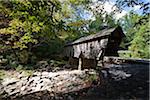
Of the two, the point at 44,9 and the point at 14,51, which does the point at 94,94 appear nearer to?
the point at 44,9

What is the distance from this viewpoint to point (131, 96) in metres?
6.15

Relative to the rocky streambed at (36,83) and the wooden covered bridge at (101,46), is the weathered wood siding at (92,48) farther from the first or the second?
the rocky streambed at (36,83)

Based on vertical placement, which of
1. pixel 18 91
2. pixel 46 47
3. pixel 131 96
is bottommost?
pixel 18 91

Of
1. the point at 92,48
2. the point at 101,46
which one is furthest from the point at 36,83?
the point at 101,46

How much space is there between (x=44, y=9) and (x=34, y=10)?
0.32m

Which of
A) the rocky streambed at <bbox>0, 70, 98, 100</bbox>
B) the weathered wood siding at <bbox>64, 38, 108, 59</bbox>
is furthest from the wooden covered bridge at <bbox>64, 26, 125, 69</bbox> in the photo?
the rocky streambed at <bbox>0, 70, 98, 100</bbox>

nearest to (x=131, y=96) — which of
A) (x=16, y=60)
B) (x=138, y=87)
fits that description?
(x=138, y=87)

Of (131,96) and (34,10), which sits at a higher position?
(34,10)

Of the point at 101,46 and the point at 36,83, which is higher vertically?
the point at 101,46

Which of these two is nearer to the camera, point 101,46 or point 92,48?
point 101,46

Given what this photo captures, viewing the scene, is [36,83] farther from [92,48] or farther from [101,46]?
[101,46]

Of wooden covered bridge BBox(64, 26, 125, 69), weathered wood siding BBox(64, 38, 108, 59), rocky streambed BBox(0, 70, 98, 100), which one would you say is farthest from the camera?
weathered wood siding BBox(64, 38, 108, 59)

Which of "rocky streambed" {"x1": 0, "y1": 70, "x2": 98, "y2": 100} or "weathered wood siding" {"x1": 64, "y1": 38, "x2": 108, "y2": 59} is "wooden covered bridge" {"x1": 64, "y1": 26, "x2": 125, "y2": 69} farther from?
"rocky streambed" {"x1": 0, "y1": 70, "x2": 98, "y2": 100}

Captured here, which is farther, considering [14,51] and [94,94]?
[14,51]
